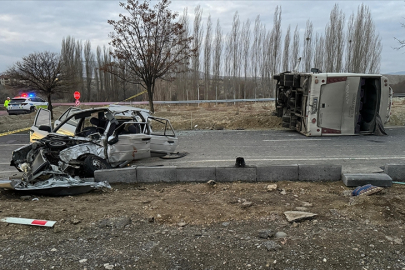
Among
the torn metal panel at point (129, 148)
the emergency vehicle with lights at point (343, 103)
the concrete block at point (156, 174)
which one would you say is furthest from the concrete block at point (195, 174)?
the emergency vehicle with lights at point (343, 103)

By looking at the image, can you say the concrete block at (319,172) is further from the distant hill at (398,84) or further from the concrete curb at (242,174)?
the distant hill at (398,84)

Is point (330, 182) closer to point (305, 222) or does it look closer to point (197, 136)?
point (305, 222)

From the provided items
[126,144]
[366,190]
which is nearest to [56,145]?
[126,144]

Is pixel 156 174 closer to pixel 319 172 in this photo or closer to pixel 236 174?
pixel 236 174

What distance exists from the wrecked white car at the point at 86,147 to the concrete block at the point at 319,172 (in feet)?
12.0

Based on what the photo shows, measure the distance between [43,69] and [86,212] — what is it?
1770cm

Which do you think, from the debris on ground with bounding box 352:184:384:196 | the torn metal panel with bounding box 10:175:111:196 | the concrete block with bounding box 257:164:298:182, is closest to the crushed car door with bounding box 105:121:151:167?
the torn metal panel with bounding box 10:175:111:196

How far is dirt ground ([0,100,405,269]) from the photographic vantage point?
320 cm

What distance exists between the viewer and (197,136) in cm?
1259

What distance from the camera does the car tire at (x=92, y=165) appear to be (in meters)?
6.18

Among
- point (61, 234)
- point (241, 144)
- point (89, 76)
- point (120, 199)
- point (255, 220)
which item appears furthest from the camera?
point (89, 76)

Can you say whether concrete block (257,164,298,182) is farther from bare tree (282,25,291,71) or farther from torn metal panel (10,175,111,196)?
bare tree (282,25,291,71)

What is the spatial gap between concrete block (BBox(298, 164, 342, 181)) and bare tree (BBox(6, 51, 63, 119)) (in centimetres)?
1784

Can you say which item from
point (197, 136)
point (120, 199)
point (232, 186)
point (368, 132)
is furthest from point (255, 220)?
point (368, 132)
